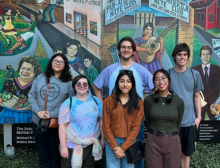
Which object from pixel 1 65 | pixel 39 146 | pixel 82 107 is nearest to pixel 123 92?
pixel 82 107

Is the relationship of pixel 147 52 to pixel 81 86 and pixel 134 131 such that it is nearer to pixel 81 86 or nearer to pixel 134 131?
pixel 81 86

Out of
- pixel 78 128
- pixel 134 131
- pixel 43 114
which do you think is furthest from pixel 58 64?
pixel 134 131

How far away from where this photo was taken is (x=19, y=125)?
4305 mm

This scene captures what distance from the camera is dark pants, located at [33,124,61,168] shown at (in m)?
3.06

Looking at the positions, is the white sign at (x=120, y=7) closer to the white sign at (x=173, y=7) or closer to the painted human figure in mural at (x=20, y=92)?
the white sign at (x=173, y=7)

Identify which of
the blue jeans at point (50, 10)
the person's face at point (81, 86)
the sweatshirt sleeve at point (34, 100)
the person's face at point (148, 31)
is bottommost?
the sweatshirt sleeve at point (34, 100)

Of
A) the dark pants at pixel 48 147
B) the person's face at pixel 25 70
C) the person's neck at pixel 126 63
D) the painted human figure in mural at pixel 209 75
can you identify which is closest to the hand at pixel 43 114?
the dark pants at pixel 48 147

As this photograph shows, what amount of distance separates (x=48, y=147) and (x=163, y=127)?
1.59 meters

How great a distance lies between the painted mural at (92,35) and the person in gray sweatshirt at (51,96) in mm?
1075

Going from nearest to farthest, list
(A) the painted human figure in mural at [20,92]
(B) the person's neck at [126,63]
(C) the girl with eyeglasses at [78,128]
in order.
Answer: (C) the girl with eyeglasses at [78,128], (B) the person's neck at [126,63], (A) the painted human figure in mural at [20,92]

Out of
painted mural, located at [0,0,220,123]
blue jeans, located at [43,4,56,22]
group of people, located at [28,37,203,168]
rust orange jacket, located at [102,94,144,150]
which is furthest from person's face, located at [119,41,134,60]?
blue jeans, located at [43,4,56,22]

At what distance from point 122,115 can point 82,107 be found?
1.59 ft

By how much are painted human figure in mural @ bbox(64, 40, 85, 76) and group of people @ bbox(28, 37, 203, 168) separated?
1024 mm

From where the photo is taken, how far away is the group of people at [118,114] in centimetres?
258
